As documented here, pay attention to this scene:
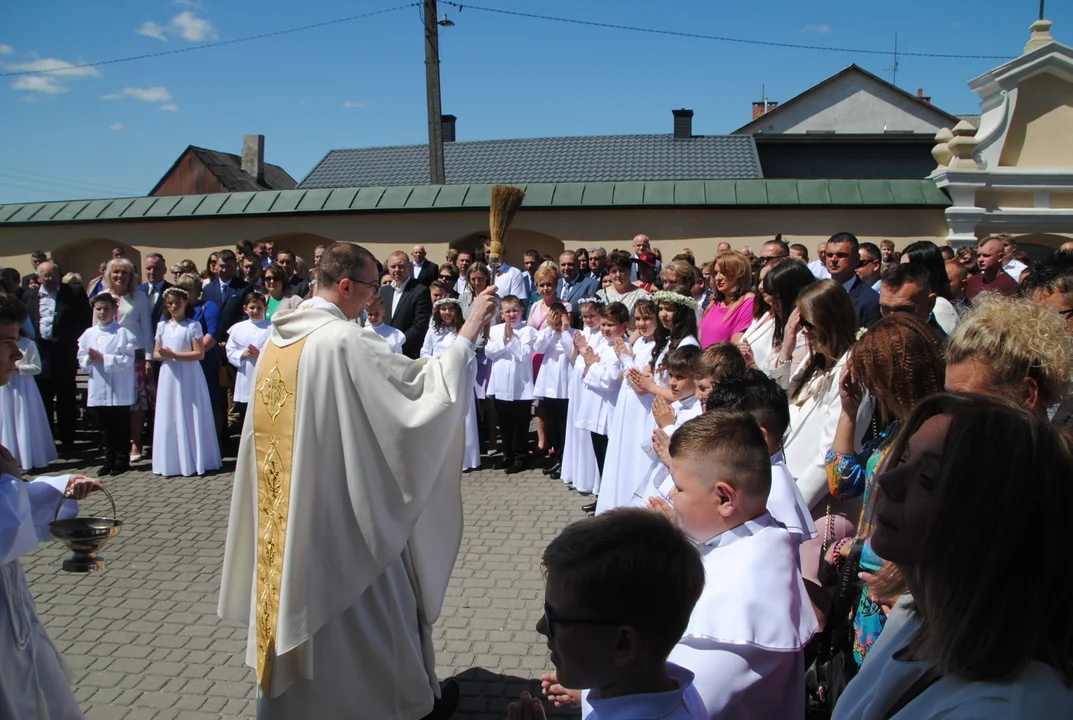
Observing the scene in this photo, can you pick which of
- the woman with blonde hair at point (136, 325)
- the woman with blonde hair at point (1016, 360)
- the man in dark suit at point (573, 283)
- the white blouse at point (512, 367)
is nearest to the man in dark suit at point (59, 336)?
the woman with blonde hair at point (136, 325)

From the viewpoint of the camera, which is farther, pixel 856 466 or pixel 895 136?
pixel 895 136

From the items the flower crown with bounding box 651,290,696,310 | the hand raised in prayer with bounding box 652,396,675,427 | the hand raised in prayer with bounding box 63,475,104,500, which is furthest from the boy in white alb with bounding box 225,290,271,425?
the hand raised in prayer with bounding box 63,475,104,500

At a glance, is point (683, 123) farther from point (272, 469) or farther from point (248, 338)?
point (272, 469)

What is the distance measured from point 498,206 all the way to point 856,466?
214 centimetres

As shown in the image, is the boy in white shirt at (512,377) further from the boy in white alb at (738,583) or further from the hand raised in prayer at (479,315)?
the boy in white alb at (738,583)

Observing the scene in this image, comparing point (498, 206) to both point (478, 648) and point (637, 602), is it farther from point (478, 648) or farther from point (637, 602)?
point (637, 602)

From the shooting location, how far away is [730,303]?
649cm

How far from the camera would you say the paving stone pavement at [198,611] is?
420 cm

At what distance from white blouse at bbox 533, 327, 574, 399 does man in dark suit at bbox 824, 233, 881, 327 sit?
122 inches

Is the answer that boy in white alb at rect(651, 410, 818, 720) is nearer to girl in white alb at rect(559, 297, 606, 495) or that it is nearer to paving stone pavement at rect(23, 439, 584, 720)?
paving stone pavement at rect(23, 439, 584, 720)

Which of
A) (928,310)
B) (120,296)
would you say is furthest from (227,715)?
(120,296)

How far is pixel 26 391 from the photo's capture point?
29.7ft

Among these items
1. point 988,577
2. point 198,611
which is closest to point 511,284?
point 198,611

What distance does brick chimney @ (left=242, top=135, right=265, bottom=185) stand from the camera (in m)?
41.7
